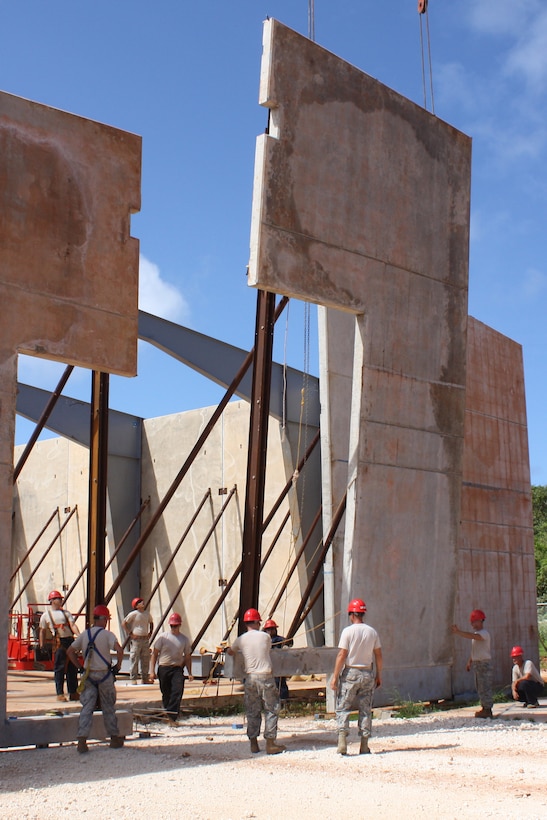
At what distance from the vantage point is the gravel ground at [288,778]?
728 cm

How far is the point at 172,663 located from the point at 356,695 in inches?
119

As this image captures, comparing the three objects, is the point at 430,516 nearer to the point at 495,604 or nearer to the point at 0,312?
the point at 495,604

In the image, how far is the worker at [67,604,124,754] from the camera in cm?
1027

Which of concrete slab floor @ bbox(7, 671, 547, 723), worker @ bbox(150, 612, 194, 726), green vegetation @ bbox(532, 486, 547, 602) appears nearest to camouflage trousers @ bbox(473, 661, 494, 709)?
concrete slab floor @ bbox(7, 671, 547, 723)

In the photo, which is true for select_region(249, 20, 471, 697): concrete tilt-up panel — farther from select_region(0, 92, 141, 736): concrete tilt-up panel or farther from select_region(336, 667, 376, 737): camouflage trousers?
select_region(336, 667, 376, 737): camouflage trousers

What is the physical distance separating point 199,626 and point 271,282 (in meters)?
14.5

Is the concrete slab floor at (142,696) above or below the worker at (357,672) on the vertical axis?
below

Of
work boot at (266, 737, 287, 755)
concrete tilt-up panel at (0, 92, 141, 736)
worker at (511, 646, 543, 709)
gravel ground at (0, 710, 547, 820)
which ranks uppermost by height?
concrete tilt-up panel at (0, 92, 141, 736)

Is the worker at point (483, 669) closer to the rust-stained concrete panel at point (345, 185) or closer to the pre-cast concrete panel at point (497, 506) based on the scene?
the pre-cast concrete panel at point (497, 506)

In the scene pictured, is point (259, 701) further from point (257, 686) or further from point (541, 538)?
point (541, 538)

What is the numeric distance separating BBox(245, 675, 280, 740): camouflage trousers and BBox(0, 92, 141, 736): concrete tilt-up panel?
2533 millimetres

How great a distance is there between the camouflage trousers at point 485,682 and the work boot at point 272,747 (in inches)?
164

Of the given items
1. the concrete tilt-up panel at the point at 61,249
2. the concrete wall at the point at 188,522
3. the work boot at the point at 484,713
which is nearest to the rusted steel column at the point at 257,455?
the concrete tilt-up panel at the point at 61,249

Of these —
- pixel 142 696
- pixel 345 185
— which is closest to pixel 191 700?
pixel 142 696
